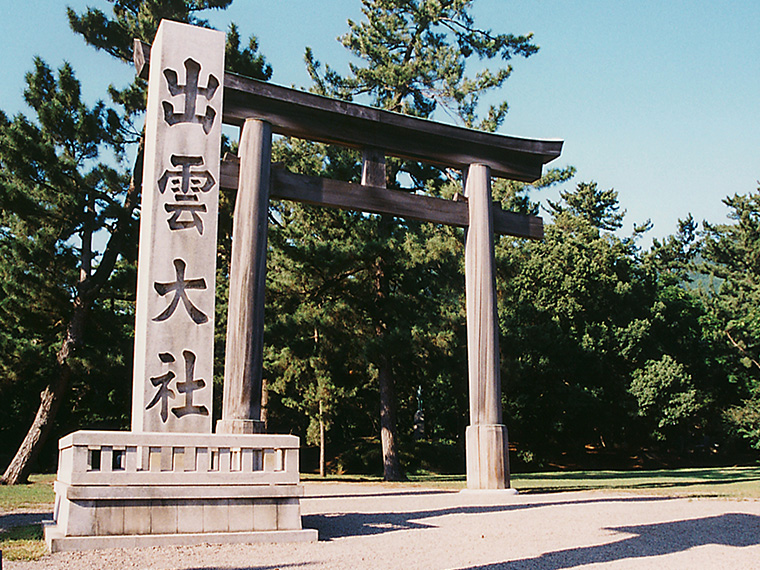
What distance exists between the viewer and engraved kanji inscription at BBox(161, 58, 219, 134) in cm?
700

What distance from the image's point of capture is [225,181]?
997 centimetres

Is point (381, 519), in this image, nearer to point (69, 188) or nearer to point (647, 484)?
point (647, 484)

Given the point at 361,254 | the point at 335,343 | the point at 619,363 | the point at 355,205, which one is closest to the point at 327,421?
the point at 335,343

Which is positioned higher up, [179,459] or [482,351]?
[482,351]

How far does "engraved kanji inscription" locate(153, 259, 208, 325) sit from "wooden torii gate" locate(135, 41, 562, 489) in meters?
2.72

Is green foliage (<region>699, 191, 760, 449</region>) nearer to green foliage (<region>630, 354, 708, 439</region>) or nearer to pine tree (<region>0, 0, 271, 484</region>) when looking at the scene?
green foliage (<region>630, 354, 708, 439</region>)

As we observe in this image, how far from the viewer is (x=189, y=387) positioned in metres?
6.43

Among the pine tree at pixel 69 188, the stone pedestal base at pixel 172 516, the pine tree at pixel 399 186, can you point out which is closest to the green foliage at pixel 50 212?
the pine tree at pixel 69 188

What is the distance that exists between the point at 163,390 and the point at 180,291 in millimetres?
930

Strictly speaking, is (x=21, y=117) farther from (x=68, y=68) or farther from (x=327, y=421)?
(x=327, y=421)

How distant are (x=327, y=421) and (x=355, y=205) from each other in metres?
9.44

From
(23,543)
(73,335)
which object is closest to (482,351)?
(23,543)

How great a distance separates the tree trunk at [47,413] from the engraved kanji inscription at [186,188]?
35.0 feet

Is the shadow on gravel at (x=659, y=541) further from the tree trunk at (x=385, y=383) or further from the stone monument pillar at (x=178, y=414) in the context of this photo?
the tree trunk at (x=385, y=383)
